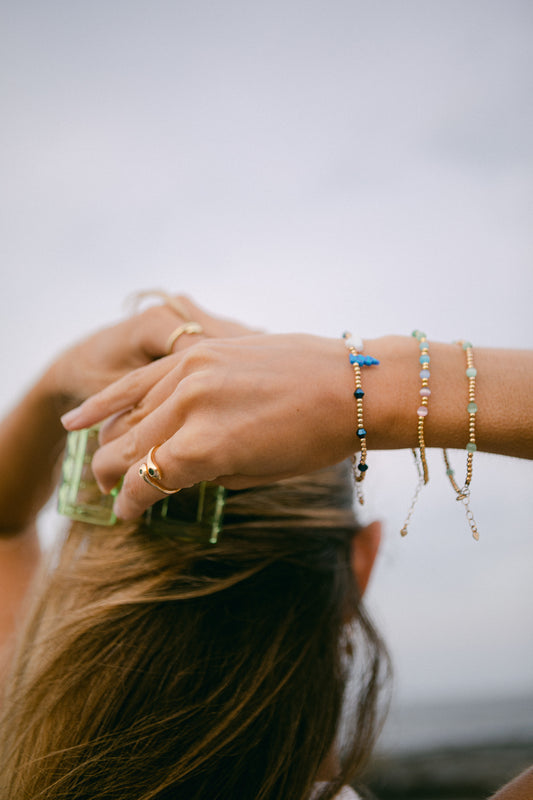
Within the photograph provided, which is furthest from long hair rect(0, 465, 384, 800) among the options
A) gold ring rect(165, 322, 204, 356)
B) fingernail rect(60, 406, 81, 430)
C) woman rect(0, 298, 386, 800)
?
gold ring rect(165, 322, 204, 356)

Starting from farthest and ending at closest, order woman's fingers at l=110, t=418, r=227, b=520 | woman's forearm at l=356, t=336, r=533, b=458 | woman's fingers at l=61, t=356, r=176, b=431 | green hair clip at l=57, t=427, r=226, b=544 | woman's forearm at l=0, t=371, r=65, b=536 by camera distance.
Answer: woman's forearm at l=0, t=371, r=65, b=536 < green hair clip at l=57, t=427, r=226, b=544 < woman's fingers at l=61, t=356, r=176, b=431 < woman's forearm at l=356, t=336, r=533, b=458 < woman's fingers at l=110, t=418, r=227, b=520

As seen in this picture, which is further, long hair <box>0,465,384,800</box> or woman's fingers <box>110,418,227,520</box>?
long hair <box>0,465,384,800</box>

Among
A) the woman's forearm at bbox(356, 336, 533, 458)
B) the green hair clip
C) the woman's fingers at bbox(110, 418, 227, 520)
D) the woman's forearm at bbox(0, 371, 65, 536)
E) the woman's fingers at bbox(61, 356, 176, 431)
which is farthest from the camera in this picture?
the woman's forearm at bbox(0, 371, 65, 536)

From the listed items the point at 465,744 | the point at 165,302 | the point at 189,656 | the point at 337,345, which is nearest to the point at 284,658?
the point at 189,656

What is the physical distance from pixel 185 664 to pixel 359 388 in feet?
2.52

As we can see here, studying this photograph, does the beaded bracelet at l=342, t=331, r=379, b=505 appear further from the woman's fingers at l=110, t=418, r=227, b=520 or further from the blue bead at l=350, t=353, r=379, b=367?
the woman's fingers at l=110, t=418, r=227, b=520

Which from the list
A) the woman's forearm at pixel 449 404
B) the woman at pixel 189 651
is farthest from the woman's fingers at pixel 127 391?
the woman's forearm at pixel 449 404

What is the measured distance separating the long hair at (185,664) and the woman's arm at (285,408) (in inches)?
12.0

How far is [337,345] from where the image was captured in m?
1.16

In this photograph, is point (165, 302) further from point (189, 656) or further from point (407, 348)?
point (189, 656)

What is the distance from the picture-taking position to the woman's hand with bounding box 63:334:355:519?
39.4 inches

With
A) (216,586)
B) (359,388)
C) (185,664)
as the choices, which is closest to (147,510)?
(216,586)

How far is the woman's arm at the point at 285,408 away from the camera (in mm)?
1010

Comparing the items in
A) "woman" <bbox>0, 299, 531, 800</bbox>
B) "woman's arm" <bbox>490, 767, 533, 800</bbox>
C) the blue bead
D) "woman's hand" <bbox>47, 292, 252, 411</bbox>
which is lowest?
"woman's arm" <bbox>490, 767, 533, 800</bbox>
